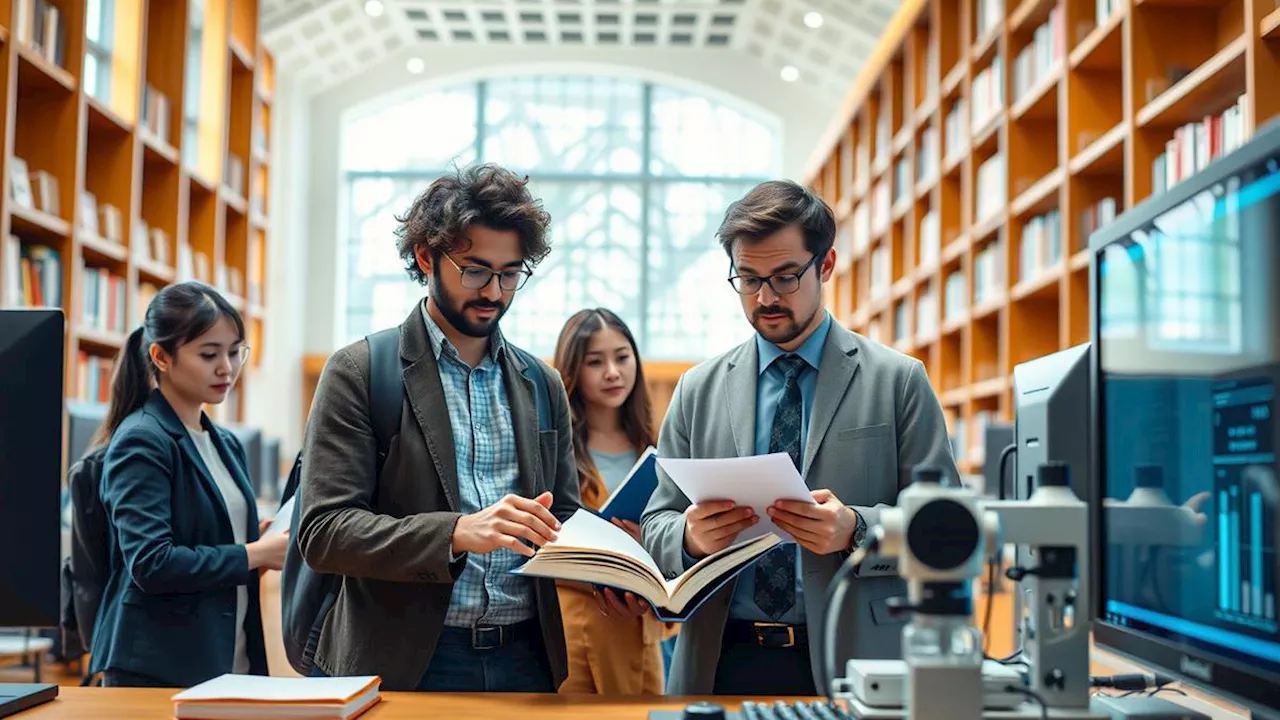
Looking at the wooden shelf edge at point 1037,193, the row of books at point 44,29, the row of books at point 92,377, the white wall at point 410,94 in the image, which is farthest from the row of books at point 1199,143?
the white wall at point 410,94

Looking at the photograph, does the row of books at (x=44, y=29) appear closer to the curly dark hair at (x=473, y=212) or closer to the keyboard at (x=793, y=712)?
the curly dark hair at (x=473, y=212)

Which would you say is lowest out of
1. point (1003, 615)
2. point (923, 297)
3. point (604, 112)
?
point (1003, 615)

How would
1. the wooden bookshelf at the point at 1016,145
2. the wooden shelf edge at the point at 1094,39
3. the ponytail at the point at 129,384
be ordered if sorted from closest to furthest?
the ponytail at the point at 129,384 < the wooden bookshelf at the point at 1016,145 < the wooden shelf edge at the point at 1094,39

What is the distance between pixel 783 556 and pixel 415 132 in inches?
446

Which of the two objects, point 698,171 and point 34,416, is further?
point 698,171

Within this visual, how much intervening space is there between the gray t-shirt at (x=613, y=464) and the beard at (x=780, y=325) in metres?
1.28

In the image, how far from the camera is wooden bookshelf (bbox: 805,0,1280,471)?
401 cm

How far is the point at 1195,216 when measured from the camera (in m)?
1.20

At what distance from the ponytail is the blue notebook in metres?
1.03

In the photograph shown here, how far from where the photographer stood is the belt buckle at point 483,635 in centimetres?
179

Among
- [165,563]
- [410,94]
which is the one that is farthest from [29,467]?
[410,94]

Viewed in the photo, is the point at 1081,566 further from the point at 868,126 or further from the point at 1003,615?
the point at 868,126

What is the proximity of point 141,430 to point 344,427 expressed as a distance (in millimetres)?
676

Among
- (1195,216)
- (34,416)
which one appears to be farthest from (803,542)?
(34,416)
